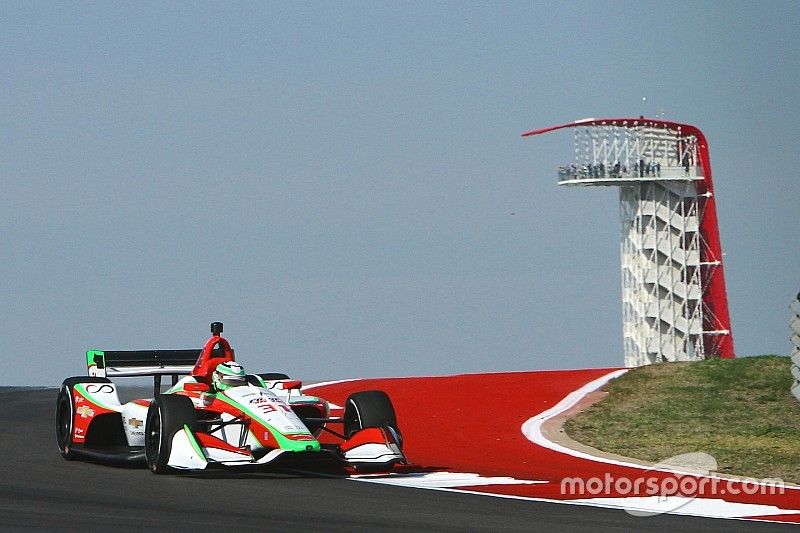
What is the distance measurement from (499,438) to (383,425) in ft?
13.2

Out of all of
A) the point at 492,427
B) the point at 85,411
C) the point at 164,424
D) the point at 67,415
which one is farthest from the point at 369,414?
the point at 492,427

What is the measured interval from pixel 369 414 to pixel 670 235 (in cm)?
5303

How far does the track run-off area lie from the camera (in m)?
10.5

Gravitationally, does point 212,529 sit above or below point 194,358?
below

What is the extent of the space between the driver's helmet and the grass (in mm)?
4674

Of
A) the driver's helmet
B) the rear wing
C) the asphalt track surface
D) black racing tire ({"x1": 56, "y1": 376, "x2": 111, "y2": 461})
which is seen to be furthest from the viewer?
the rear wing

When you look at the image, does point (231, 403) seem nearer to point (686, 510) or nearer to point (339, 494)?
point (339, 494)

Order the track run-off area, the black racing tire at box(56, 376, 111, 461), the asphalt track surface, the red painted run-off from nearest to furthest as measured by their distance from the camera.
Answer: the asphalt track surface → the track run-off area → the red painted run-off → the black racing tire at box(56, 376, 111, 461)

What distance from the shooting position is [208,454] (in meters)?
13.5

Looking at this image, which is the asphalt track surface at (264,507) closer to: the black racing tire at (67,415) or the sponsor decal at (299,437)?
the sponsor decal at (299,437)

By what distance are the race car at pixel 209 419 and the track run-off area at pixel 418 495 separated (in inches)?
9.1

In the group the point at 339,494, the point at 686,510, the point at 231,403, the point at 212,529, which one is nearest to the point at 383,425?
the point at 231,403

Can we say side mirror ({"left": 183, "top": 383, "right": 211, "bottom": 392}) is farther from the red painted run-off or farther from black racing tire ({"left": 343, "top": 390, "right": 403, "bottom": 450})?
the red painted run-off

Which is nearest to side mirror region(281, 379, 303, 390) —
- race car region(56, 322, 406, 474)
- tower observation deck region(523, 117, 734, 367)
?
race car region(56, 322, 406, 474)
